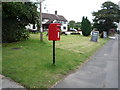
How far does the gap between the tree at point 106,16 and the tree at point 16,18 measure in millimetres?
20219

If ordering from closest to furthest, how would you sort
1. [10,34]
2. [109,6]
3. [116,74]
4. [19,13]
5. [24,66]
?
[116,74] < [24,66] < [19,13] < [10,34] < [109,6]

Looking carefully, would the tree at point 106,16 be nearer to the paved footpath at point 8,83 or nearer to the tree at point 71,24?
the paved footpath at point 8,83

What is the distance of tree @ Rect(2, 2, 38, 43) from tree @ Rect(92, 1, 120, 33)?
20.2 meters

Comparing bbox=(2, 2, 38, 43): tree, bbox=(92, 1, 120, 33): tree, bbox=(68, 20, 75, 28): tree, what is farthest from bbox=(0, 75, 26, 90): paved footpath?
bbox=(68, 20, 75, 28): tree

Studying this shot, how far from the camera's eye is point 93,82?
4.27 meters

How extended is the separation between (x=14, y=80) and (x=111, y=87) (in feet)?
10.5

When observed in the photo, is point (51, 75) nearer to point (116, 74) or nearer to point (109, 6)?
point (116, 74)

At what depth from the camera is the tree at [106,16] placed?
27688 millimetres

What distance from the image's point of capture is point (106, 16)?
90.1 ft

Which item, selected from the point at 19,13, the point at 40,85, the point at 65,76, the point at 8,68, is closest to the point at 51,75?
the point at 65,76

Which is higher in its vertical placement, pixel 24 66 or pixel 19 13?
pixel 19 13

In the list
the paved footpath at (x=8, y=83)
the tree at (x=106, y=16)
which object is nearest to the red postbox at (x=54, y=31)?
the paved footpath at (x=8, y=83)

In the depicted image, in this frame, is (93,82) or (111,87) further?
(93,82)

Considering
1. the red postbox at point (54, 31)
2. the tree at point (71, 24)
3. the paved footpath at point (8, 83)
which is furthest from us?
the tree at point (71, 24)
